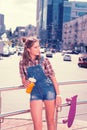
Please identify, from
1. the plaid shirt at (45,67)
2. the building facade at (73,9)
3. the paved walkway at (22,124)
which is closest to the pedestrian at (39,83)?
the plaid shirt at (45,67)

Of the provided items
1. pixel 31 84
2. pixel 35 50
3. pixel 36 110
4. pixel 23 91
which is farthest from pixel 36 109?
pixel 23 91

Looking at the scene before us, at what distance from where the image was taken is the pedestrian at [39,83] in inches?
130

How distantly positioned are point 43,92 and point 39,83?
0.10m

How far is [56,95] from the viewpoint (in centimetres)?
333

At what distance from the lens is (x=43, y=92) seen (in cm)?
330

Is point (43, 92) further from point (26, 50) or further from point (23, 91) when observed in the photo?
point (23, 91)

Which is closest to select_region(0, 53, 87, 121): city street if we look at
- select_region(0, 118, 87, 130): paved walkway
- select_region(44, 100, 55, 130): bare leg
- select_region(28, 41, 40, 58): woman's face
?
select_region(0, 118, 87, 130): paved walkway

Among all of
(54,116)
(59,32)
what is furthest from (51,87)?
(59,32)

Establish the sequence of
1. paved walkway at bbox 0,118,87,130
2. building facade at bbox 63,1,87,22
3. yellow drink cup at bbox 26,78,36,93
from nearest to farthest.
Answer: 1. yellow drink cup at bbox 26,78,36,93
2. paved walkway at bbox 0,118,87,130
3. building facade at bbox 63,1,87,22

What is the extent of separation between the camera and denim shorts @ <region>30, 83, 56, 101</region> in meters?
3.30

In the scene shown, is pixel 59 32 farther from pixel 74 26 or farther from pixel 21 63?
pixel 21 63

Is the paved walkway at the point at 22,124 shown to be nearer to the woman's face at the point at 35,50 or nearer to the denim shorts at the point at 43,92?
the denim shorts at the point at 43,92

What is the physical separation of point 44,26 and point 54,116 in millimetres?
141027

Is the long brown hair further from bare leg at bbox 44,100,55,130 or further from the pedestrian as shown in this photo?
bare leg at bbox 44,100,55,130
